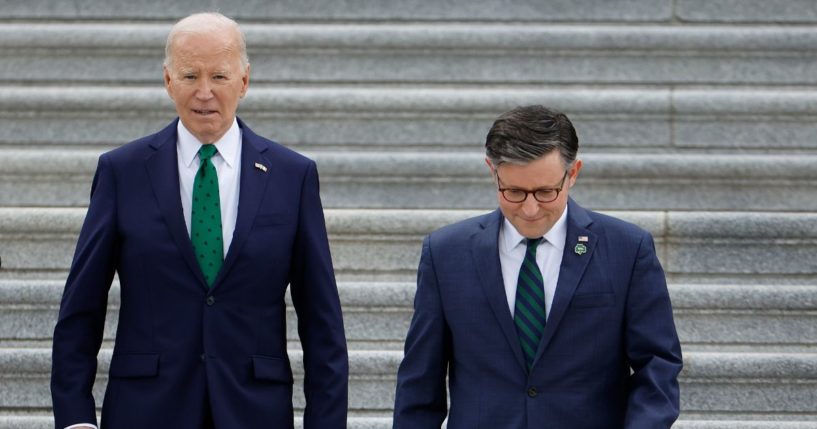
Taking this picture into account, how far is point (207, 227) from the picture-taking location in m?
3.59

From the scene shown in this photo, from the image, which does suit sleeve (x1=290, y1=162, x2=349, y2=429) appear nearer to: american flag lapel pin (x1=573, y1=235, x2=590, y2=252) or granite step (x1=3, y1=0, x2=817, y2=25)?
american flag lapel pin (x1=573, y1=235, x2=590, y2=252)

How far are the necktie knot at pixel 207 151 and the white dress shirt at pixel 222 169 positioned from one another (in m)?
0.01

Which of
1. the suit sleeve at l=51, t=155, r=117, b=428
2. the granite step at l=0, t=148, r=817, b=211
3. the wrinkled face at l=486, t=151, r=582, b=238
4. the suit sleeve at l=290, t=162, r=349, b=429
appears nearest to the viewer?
the wrinkled face at l=486, t=151, r=582, b=238

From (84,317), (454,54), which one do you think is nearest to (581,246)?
(84,317)

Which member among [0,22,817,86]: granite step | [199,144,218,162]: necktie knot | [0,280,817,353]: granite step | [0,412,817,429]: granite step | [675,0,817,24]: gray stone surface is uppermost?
[675,0,817,24]: gray stone surface

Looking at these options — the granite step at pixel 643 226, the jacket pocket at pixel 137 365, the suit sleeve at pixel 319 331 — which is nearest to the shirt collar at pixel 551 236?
the suit sleeve at pixel 319 331

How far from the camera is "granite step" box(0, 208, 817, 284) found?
5.60 meters

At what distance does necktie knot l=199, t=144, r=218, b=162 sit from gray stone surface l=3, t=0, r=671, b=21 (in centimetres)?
291

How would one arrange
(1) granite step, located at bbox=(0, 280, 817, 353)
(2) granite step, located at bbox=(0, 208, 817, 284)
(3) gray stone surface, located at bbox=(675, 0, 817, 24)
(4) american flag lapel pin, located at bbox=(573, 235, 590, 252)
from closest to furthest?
(4) american flag lapel pin, located at bbox=(573, 235, 590, 252) → (1) granite step, located at bbox=(0, 280, 817, 353) → (2) granite step, located at bbox=(0, 208, 817, 284) → (3) gray stone surface, located at bbox=(675, 0, 817, 24)

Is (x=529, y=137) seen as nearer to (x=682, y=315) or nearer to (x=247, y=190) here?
(x=247, y=190)

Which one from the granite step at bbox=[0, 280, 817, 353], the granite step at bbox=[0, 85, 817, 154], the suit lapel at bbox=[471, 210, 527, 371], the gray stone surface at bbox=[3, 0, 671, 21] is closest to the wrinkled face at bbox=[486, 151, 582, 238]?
the suit lapel at bbox=[471, 210, 527, 371]

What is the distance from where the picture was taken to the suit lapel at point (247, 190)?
3.57m

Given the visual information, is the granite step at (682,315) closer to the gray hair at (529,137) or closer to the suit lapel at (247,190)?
the suit lapel at (247,190)

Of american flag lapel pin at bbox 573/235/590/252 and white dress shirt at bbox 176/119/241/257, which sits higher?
white dress shirt at bbox 176/119/241/257
